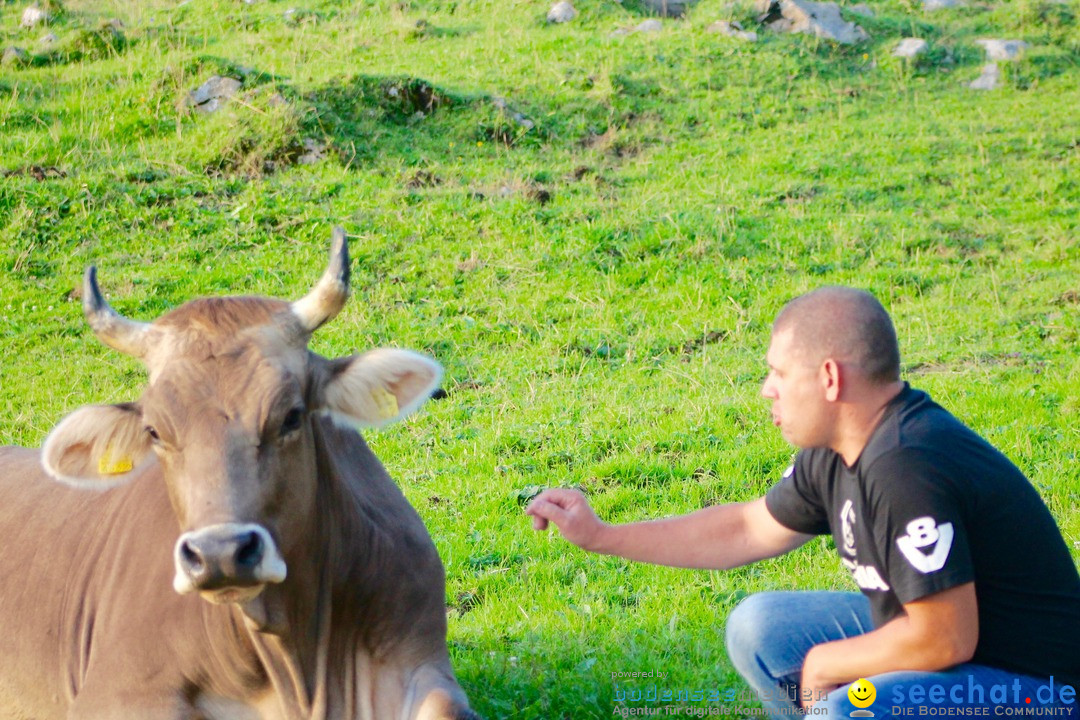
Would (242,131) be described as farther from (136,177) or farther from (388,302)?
(388,302)

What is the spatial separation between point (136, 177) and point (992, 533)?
1085 centimetres

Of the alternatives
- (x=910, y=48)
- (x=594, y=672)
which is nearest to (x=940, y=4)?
(x=910, y=48)

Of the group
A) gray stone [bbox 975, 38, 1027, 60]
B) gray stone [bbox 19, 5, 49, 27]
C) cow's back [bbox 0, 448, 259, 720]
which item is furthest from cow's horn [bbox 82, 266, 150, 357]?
gray stone [bbox 975, 38, 1027, 60]

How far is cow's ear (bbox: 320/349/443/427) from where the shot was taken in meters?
4.07

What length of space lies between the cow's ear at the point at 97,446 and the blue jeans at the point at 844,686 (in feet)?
7.12

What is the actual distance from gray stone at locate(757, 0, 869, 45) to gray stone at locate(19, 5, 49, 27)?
35.4 ft

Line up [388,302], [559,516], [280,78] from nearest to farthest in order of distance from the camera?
[559,516], [388,302], [280,78]

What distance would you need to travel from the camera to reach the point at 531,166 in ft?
43.1

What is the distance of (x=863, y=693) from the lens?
3.19 meters

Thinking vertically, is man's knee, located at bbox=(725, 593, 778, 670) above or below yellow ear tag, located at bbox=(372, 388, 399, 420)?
below

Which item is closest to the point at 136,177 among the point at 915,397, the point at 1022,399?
the point at 1022,399

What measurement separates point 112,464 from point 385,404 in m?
0.98

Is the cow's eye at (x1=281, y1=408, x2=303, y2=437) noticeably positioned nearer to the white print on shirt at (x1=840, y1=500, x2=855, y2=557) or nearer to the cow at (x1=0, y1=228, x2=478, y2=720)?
the cow at (x1=0, y1=228, x2=478, y2=720)

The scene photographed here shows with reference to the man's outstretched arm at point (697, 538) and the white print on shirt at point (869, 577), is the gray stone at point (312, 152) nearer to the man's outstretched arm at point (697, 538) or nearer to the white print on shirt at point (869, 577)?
the man's outstretched arm at point (697, 538)
